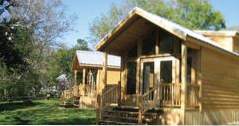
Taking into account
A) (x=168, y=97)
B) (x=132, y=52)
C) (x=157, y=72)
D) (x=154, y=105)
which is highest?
(x=132, y=52)

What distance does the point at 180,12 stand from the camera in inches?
2181

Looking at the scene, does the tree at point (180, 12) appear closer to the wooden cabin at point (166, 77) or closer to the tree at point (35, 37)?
the tree at point (35, 37)

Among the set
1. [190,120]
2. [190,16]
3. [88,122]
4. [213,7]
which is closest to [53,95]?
[190,16]

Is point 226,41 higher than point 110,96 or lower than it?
higher

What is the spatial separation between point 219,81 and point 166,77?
10.0ft

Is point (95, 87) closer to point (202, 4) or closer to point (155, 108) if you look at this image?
point (155, 108)

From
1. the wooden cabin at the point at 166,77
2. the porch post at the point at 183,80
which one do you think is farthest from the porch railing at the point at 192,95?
the porch post at the point at 183,80

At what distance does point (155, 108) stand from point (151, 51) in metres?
3.35

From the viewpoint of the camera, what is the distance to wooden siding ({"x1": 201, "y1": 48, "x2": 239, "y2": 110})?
18.7 metres

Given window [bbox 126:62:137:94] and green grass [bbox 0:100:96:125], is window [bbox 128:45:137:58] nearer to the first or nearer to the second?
window [bbox 126:62:137:94]

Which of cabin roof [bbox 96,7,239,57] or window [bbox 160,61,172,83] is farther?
window [bbox 160,61,172,83]

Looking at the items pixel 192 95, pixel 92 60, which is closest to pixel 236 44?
pixel 192 95

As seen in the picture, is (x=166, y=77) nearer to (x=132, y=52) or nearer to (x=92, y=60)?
(x=132, y=52)

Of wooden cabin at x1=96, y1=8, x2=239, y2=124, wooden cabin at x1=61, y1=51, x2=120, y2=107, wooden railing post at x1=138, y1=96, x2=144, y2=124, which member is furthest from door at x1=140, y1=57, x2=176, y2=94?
wooden cabin at x1=61, y1=51, x2=120, y2=107
